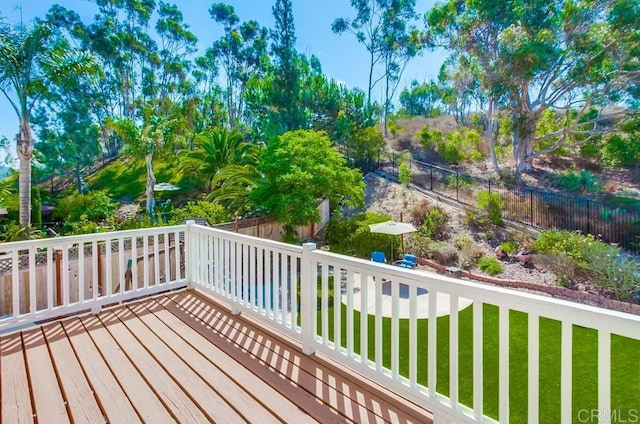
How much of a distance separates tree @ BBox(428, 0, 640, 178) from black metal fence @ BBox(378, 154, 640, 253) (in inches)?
142

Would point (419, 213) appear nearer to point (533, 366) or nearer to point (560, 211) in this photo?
point (560, 211)

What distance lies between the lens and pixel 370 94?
23266 millimetres

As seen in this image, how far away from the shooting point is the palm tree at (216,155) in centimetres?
1352

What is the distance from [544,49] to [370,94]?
12750mm

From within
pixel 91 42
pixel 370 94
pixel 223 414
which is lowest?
pixel 223 414

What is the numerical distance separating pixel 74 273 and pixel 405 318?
523 cm

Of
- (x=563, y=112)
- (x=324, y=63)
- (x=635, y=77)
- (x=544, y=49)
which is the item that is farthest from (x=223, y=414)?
(x=324, y=63)

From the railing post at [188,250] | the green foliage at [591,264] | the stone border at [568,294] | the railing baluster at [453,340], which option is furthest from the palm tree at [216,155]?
the railing baluster at [453,340]

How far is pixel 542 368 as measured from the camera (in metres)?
3.45

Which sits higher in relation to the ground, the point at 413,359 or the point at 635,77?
the point at 635,77

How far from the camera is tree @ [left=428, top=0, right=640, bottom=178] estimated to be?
11.5 m

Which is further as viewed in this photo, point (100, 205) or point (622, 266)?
point (100, 205)

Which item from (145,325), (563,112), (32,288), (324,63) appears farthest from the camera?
(324,63)

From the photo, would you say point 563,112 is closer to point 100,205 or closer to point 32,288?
point 32,288
